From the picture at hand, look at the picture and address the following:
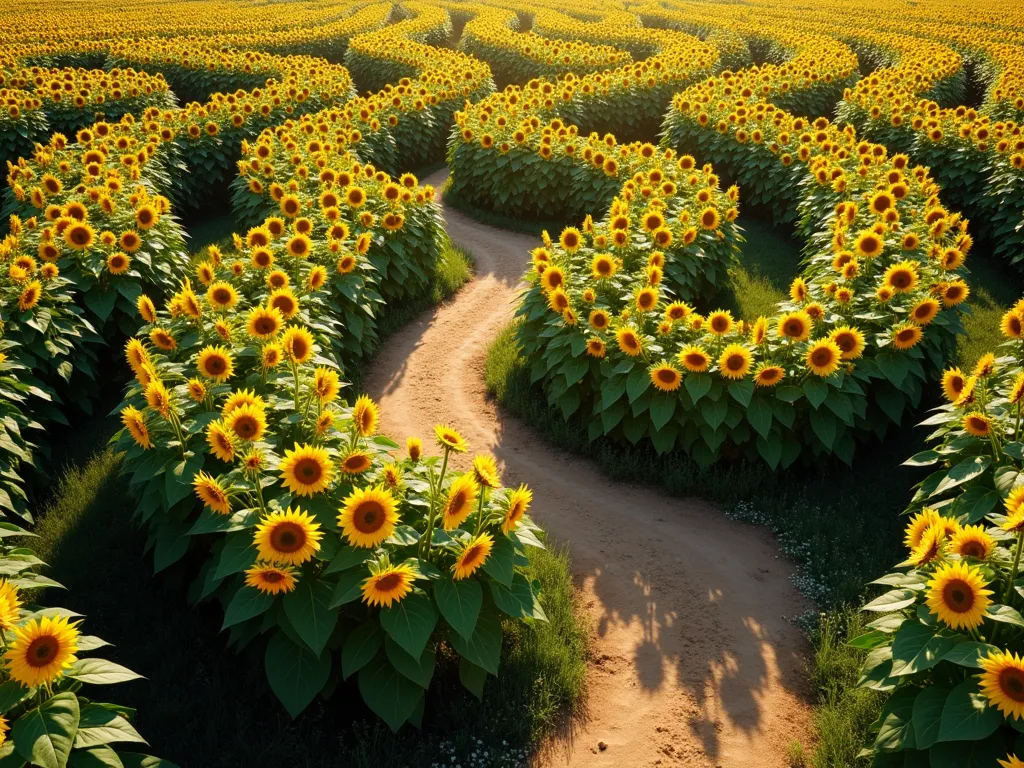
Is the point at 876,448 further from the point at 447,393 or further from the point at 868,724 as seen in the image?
the point at 447,393

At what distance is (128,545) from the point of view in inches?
200

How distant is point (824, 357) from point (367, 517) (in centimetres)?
384

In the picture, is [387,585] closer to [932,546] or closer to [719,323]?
[932,546]

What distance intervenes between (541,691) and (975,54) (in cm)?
2610

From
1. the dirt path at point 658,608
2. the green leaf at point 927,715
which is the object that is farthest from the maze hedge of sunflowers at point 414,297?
the dirt path at point 658,608

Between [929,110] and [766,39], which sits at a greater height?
[929,110]

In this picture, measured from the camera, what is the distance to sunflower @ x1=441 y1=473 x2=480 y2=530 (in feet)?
11.8

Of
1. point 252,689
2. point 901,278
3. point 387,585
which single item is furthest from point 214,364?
point 901,278

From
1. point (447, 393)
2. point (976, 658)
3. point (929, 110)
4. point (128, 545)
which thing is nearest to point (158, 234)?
point (447, 393)

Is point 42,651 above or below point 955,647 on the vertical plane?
above

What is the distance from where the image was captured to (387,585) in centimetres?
336

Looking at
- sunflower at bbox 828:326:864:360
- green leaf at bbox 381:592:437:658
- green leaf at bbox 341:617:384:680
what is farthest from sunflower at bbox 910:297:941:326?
green leaf at bbox 341:617:384:680

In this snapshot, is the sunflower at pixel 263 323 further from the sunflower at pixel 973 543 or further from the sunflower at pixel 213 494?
the sunflower at pixel 973 543

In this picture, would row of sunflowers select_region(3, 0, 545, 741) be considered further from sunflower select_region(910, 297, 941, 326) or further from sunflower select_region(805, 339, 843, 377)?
sunflower select_region(910, 297, 941, 326)
